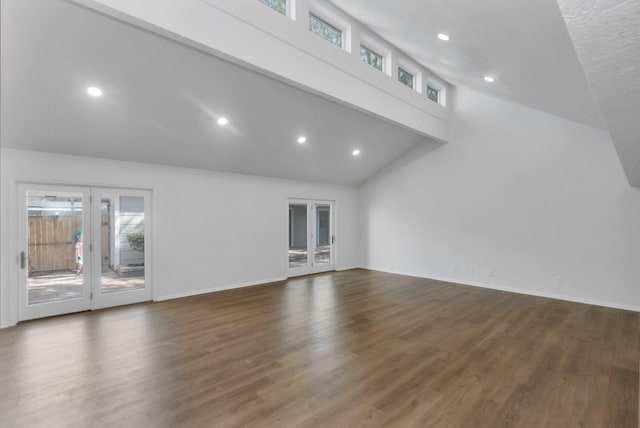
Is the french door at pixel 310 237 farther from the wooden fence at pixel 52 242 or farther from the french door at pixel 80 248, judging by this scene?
the wooden fence at pixel 52 242

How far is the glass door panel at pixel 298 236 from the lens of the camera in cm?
758

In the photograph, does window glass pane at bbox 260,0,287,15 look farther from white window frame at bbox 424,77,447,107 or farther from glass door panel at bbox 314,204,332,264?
glass door panel at bbox 314,204,332,264

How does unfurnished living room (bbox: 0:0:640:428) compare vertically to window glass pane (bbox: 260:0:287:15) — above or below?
below

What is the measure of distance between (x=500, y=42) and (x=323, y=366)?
377cm

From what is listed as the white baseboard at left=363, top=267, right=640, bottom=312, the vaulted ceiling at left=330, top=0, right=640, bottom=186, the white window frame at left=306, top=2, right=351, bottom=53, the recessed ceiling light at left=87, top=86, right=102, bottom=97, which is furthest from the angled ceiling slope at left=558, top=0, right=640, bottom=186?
the recessed ceiling light at left=87, top=86, right=102, bottom=97

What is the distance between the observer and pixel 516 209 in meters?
6.02

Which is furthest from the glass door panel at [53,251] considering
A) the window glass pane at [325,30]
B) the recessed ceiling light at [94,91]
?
the window glass pane at [325,30]

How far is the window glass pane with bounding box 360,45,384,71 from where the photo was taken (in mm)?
4934

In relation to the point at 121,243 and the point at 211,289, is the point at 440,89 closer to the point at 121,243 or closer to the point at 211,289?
the point at 211,289

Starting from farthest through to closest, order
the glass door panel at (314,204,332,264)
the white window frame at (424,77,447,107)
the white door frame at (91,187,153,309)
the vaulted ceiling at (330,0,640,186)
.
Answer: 1. the glass door panel at (314,204,332,264)
2. the white window frame at (424,77,447,107)
3. the white door frame at (91,187,153,309)
4. the vaulted ceiling at (330,0,640,186)

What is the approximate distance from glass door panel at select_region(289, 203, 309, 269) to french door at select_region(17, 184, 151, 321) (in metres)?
3.24

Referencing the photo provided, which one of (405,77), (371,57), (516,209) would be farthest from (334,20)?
(516,209)

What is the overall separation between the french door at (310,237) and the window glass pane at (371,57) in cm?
357

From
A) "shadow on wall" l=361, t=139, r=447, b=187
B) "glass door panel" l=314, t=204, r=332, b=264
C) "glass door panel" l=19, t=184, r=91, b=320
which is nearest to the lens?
"glass door panel" l=19, t=184, r=91, b=320
